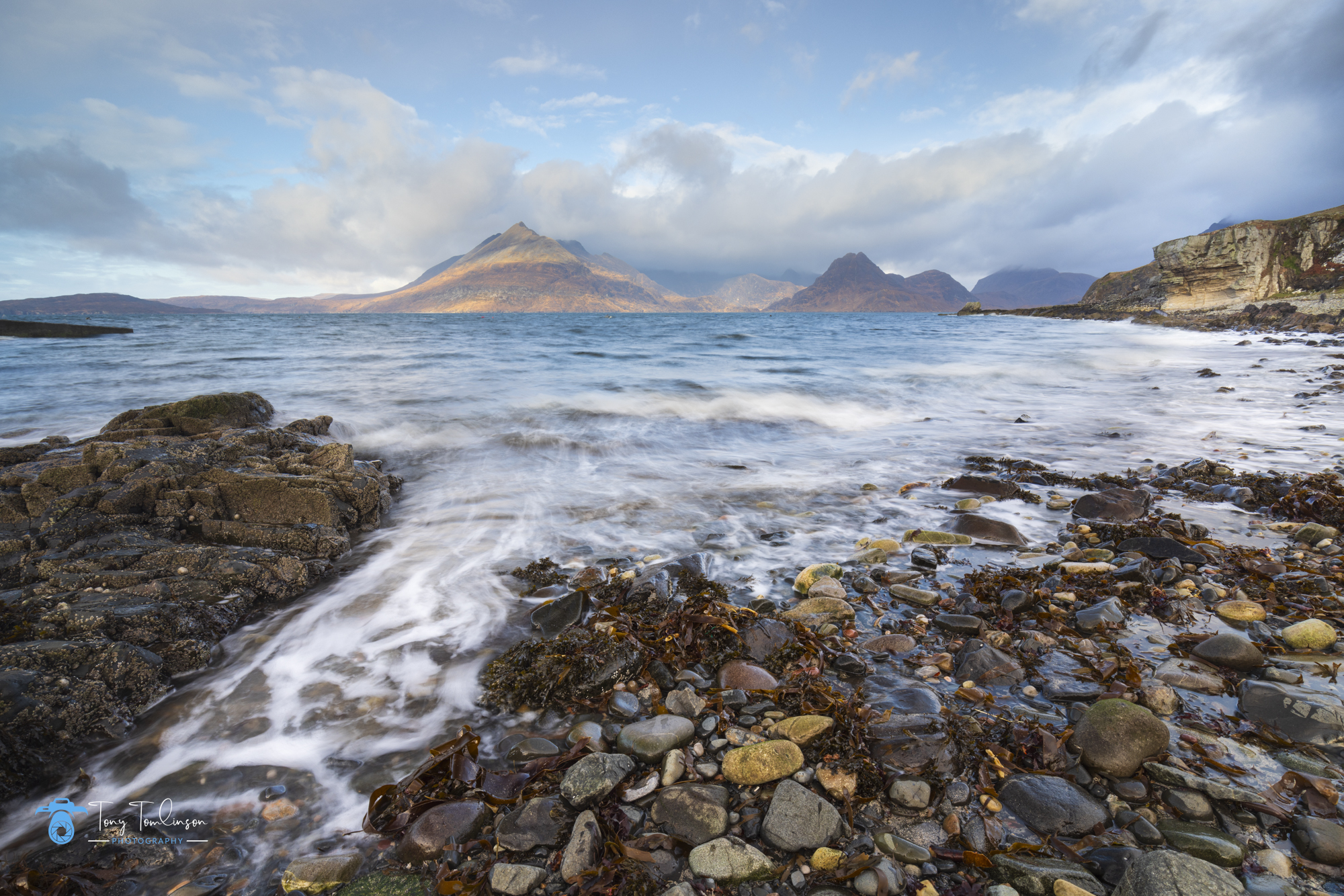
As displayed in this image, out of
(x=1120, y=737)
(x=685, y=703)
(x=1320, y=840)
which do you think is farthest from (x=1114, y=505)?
(x=685, y=703)

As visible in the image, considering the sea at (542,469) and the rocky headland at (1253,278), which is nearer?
the sea at (542,469)

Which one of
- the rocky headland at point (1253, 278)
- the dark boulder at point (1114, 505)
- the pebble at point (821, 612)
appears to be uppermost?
the rocky headland at point (1253, 278)

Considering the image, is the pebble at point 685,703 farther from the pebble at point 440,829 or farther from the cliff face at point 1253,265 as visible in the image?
the cliff face at point 1253,265

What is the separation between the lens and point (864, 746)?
7.49ft

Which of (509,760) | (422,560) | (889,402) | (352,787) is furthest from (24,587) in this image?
(889,402)

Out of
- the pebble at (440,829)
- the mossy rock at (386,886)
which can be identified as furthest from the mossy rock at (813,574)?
the mossy rock at (386,886)

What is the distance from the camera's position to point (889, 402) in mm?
13016

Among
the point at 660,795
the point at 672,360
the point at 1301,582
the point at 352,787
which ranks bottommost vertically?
the point at 352,787

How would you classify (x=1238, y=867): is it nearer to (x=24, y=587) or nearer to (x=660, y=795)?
(x=660, y=795)

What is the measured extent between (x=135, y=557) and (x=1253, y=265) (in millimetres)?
70780

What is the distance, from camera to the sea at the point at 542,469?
9.00ft

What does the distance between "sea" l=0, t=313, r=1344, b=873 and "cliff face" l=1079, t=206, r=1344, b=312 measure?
3480 cm

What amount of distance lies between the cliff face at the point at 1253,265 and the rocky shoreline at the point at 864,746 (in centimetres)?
5045

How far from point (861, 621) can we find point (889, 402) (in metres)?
10.7
